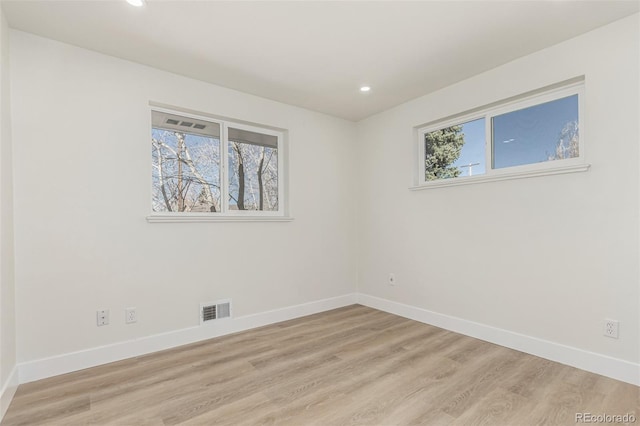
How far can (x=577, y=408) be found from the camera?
1.87 m

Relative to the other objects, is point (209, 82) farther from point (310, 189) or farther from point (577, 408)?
point (577, 408)

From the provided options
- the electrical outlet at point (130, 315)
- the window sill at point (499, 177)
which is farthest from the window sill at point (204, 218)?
the window sill at point (499, 177)

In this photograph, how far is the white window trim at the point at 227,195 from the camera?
2926mm

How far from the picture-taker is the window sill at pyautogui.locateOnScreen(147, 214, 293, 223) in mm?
2785

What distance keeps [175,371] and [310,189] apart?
2294mm

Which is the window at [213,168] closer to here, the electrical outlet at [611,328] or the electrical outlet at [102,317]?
the electrical outlet at [102,317]

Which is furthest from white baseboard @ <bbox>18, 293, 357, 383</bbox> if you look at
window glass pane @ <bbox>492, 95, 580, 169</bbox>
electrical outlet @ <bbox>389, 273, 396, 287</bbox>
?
window glass pane @ <bbox>492, 95, 580, 169</bbox>

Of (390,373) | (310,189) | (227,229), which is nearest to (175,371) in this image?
(227,229)

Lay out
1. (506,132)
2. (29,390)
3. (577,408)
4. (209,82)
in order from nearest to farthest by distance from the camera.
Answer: (577,408), (29,390), (506,132), (209,82)

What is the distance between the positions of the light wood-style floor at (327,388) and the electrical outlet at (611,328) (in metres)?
0.29

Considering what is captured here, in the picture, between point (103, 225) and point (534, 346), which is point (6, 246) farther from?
point (534, 346)

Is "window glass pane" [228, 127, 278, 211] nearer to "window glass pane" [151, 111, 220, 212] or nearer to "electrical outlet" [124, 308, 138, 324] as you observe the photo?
"window glass pane" [151, 111, 220, 212]

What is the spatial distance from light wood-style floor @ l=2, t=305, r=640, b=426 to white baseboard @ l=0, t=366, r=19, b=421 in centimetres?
4

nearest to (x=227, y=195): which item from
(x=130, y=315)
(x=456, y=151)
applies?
(x=130, y=315)
